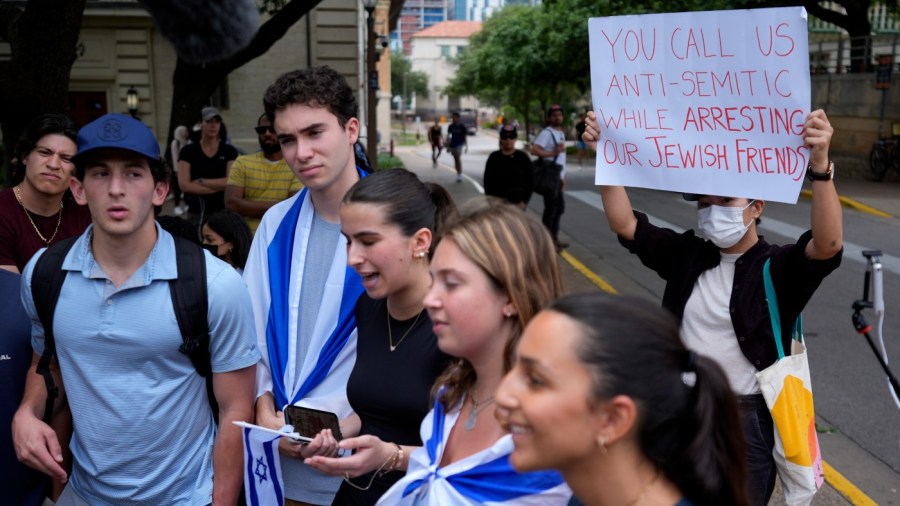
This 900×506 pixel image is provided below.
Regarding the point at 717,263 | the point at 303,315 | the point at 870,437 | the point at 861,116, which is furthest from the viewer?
the point at 861,116

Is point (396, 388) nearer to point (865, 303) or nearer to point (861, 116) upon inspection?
point (865, 303)

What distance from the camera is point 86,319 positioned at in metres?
2.59

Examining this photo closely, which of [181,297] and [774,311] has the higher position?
[181,297]

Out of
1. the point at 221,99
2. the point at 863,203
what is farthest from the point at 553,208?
the point at 221,99

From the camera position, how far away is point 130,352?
258 centimetres

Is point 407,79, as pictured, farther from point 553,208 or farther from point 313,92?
point 313,92

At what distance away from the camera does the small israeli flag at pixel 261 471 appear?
2770 mm

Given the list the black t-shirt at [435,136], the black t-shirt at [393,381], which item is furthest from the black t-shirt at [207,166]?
the black t-shirt at [435,136]

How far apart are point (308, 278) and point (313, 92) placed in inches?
25.2

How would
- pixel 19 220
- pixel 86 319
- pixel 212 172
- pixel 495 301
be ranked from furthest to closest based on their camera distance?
pixel 212 172, pixel 19 220, pixel 86 319, pixel 495 301

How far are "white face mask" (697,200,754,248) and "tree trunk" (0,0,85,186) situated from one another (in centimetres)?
578

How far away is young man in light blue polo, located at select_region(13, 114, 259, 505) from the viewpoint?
2596 mm

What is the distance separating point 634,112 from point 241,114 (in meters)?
21.8

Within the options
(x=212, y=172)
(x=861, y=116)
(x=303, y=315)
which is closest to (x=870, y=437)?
(x=303, y=315)
